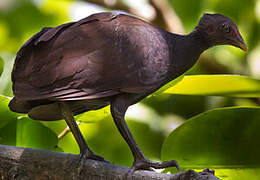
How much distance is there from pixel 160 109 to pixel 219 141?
447 mm

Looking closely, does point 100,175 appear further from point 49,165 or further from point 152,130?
point 152,130

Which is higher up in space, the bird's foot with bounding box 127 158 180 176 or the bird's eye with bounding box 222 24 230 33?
the bird's eye with bounding box 222 24 230 33

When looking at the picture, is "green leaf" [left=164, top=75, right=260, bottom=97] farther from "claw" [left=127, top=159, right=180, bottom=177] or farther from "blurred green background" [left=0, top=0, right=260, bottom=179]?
"claw" [left=127, top=159, right=180, bottom=177]

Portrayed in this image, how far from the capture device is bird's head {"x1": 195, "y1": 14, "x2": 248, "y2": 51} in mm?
680

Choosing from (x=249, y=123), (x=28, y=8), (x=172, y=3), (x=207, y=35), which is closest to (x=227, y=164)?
(x=249, y=123)

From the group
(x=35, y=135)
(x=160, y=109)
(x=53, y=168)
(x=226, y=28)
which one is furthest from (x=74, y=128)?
(x=160, y=109)

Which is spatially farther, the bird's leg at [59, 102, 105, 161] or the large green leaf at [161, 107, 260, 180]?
the large green leaf at [161, 107, 260, 180]

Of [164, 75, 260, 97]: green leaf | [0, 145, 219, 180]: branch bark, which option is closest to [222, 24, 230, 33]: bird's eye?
[164, 75, 260, 97]: green leaf

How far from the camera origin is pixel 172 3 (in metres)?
1.75

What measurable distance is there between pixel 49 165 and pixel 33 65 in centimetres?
16

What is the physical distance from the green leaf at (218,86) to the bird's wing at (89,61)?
0.18m

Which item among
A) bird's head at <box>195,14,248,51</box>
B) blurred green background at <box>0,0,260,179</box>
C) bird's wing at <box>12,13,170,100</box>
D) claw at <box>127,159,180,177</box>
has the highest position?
bird's head at <box>195,14,248,51</box>

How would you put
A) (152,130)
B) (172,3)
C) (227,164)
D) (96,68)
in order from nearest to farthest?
(96,68) → (227,164) → (152,130) → (172,3)

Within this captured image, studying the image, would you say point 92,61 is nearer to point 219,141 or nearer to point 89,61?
point 89,61
